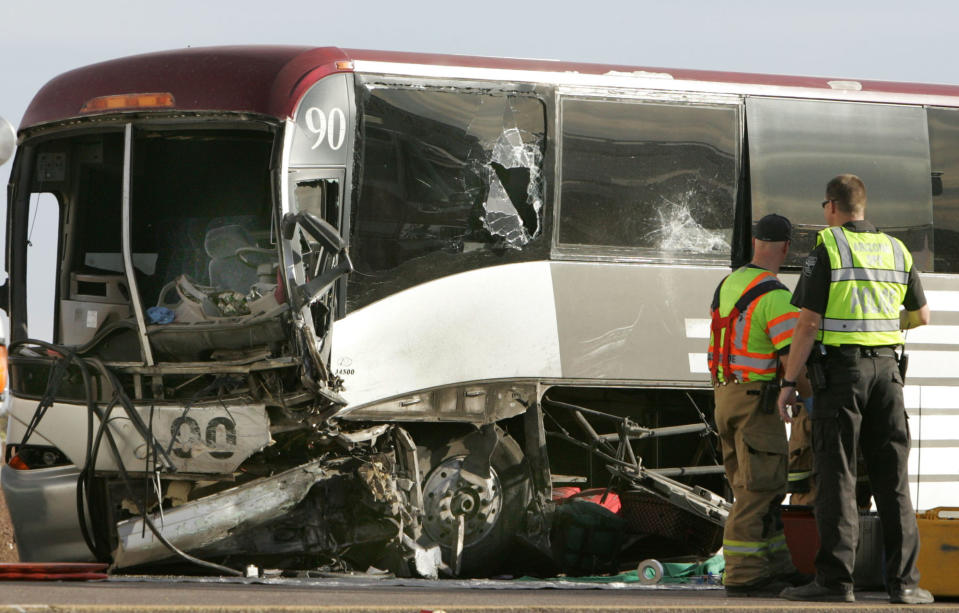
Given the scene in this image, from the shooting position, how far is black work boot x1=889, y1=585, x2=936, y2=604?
7543 millimetres

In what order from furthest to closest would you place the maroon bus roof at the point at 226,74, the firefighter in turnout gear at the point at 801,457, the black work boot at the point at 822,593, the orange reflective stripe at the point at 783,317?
the maroon bus roof at the point at 226,74
the firefighter in turnout gear at the point at 801,457
the orange reflective stripe at the point at 783,317
the black work boot at the point at 822,593

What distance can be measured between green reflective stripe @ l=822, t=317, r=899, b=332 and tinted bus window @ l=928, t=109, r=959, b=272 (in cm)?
375

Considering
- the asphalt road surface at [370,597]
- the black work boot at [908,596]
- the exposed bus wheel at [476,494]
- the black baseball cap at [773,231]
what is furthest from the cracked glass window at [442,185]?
the black work boot at [908,596]

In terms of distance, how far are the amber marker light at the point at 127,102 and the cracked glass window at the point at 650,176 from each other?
8.71 feet

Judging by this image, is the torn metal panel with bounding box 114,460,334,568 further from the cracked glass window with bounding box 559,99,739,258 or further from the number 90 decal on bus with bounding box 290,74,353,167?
the cracked glass window with bounding box 559,99,739,258

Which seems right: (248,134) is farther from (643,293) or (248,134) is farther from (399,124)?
(643,293)

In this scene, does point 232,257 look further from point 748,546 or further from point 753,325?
point 748,546

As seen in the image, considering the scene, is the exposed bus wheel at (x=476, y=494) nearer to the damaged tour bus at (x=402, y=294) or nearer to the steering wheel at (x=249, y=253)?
the damaged tour bus at (x=402, y=294)

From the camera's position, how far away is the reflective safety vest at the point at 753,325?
316 inches

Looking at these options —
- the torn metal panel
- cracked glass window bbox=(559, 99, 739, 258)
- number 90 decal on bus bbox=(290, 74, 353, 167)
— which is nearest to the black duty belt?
cracked glass window bbox=(559, 99, 739, 258)

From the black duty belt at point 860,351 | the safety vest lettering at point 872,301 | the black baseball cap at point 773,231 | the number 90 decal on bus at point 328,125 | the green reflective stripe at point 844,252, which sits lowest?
the black duty belt at point 860,351

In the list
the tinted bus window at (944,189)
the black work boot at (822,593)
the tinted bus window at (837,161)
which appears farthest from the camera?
the tinted bus window at (944,189)

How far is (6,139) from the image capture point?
7.90 m

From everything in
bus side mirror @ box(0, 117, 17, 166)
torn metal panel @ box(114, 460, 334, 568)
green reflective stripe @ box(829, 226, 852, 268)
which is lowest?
torn metal panel @ box(114, 460, 334, 568)
